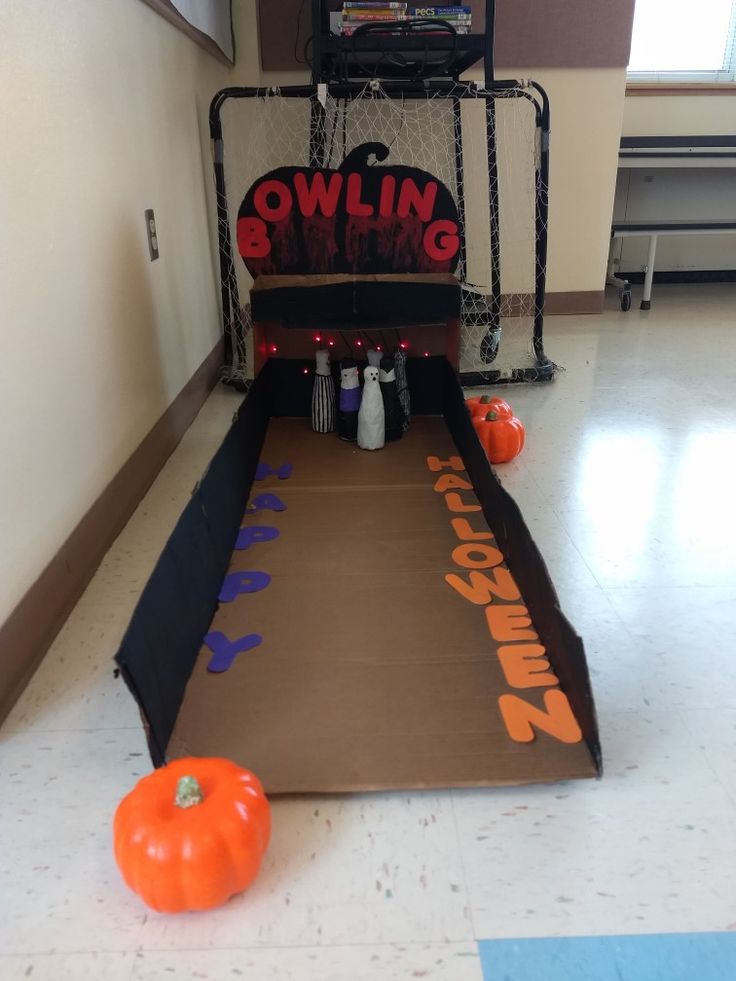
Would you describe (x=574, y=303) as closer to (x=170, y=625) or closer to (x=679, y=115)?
(x=679, y=115)

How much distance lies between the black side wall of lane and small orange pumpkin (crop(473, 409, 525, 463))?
2.5 inches

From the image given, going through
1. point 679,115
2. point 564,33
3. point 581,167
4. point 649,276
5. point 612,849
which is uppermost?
point 564,33

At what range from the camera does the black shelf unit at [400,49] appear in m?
2.31

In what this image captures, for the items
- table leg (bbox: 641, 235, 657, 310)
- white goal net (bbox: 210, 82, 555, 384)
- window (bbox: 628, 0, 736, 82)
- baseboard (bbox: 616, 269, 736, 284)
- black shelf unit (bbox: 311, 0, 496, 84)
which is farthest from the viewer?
baseboard (bbox: 616, 269, 736, 284)

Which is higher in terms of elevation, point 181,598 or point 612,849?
point 181,598

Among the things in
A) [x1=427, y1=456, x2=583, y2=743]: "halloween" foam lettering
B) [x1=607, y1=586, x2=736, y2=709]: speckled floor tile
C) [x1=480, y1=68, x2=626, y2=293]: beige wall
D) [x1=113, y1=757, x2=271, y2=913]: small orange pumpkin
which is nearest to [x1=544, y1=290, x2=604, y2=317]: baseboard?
[x1=480, y1=68, x2=626, y2=293]: beige wall

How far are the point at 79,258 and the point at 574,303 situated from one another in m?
2.63

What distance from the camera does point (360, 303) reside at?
6.97 ft

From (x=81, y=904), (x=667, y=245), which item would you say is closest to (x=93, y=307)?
(x=81, y=904)

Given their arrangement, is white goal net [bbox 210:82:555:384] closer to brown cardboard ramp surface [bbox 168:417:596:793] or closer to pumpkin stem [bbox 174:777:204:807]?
brown cardboard ramp surface [bbox 168:417:596:793]

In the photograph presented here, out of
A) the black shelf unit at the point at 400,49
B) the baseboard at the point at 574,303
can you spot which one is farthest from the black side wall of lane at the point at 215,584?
the baseboard at the point at 574,303

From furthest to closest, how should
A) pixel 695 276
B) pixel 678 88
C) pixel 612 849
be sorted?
pixel 695 276 → pixel 678 88 → pixel 612 849

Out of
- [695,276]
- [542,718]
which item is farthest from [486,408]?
[695,276]

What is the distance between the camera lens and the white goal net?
2613mm
